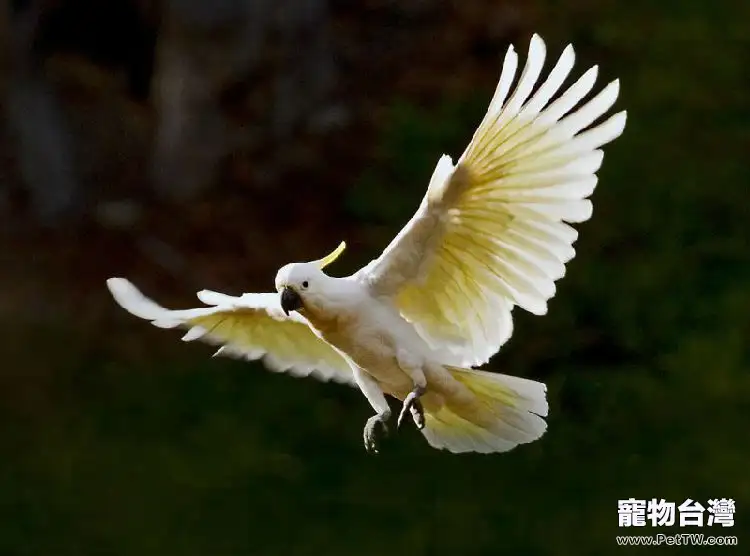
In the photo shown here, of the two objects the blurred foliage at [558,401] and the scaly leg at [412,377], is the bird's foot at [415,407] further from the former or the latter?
the blurred foliage at [558,401]

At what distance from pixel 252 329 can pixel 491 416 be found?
398 millimetres

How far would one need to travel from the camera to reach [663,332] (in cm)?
247

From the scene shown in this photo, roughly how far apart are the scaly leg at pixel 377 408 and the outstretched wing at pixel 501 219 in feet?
0.36

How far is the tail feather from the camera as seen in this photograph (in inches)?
59.4

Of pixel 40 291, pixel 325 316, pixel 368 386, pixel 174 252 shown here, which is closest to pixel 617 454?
pixel 368 386

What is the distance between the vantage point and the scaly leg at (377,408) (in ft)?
4.82

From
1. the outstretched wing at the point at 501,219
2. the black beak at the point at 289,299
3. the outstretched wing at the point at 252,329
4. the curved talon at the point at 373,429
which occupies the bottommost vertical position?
the curved talon at the point at 373,429

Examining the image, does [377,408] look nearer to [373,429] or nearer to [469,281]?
[373,429]

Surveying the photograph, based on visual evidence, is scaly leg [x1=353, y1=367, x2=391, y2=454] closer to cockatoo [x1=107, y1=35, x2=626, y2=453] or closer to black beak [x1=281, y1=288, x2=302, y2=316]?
cockatoo [x1=107, y1=35, x2=626, y2=453]

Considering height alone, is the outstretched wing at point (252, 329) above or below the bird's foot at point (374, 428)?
above

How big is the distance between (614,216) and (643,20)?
639 millimetres

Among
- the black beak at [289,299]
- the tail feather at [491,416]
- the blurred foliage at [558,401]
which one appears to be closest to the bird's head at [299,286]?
the black beak at [289,299]

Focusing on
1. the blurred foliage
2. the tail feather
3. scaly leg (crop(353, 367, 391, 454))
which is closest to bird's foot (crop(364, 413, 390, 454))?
scaly leg (crop(353, 367, 391, 454))

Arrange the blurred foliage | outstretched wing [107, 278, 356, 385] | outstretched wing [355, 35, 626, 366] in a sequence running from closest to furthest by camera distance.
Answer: outstretched wing [355, 35, 626, 366] → outstretched wing [107, 278, 356, 385] → the blurred foliage
